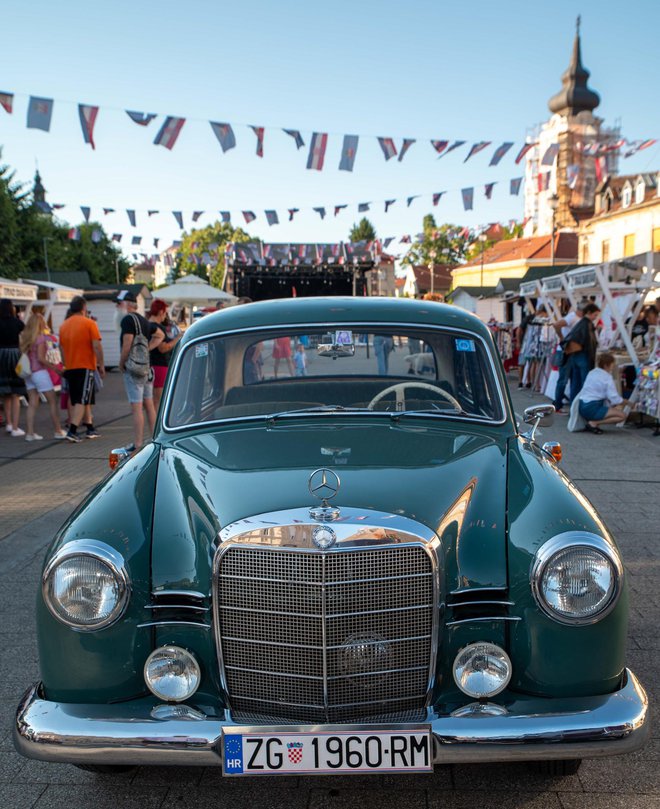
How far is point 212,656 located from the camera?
2490 millimetres

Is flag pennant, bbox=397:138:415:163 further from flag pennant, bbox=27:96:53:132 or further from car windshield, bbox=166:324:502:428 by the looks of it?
car windshield, bbox=166:324:502:428

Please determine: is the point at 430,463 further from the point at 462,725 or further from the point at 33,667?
the point at 33,667

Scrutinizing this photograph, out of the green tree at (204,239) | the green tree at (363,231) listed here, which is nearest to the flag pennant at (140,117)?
the green tree at (204,239)

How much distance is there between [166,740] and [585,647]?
1.32 meters

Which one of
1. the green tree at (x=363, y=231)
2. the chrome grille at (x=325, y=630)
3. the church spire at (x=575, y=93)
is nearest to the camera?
the chrome grille at (x=325, y=630)

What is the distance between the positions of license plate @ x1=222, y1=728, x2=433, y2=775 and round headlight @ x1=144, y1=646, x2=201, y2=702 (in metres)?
0.22

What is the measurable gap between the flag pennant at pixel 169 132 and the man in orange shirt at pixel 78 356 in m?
3.88

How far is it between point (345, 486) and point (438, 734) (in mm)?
823

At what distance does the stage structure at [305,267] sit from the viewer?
30297 millimetres

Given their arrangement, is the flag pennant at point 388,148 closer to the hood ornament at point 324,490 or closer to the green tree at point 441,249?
the hood ornament at point 324,490

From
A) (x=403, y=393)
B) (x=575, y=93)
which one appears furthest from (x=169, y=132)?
A: (x=575, y=93)

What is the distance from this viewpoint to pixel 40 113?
11.3m

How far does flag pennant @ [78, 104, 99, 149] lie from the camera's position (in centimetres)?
1178

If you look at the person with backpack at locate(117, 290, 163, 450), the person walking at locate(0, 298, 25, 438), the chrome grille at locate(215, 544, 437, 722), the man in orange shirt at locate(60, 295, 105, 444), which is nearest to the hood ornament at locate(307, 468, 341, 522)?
the chrome grille at locate(215, 544, 437, 722)
